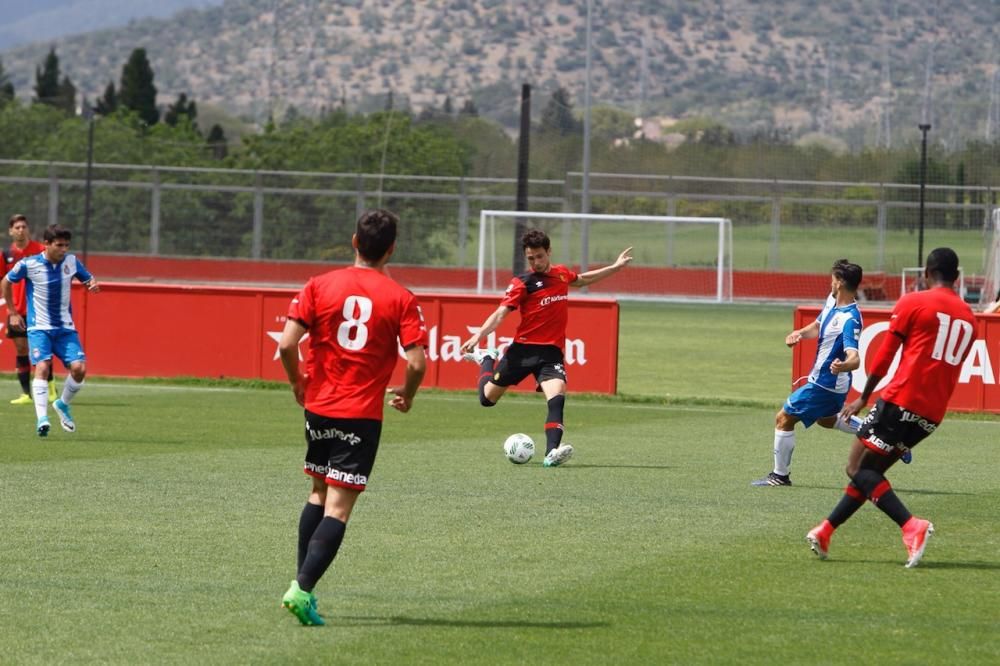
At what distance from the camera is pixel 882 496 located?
10094mm

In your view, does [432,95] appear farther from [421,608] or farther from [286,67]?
[421,608]

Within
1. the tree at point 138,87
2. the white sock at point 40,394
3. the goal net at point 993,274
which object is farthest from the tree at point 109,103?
the white sock at point 40,394

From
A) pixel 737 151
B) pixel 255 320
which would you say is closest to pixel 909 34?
pixel 737 151

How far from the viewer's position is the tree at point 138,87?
3679 inches

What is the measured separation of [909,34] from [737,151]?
361ft

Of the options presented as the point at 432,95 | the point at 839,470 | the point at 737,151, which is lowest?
the point at 839,470

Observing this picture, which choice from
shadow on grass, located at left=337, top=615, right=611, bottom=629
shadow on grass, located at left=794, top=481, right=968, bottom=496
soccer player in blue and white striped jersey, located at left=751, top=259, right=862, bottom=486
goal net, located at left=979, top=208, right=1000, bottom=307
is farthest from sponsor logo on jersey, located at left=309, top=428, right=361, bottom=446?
goal net, located at left=979, top=208, right=1000, bottom=307

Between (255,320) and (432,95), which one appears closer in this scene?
(255,320)

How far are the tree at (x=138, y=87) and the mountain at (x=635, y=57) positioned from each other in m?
44.4

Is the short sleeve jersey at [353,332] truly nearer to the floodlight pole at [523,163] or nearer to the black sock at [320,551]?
the black sock at [320,551]

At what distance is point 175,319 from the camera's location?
968 inches

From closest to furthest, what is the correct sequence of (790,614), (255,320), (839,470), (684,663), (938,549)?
1. (684,663)
2. (790,614)
3. (938,549)
4. (839,470)
5. (255,320)

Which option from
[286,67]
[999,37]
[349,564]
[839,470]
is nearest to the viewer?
[349,564]

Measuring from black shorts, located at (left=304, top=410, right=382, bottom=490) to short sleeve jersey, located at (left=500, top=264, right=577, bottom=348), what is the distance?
23.8 feet
